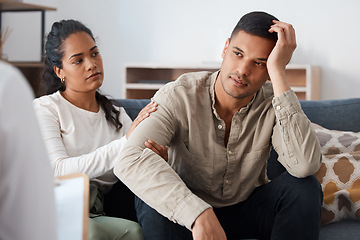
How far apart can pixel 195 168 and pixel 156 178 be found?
0.27 metres

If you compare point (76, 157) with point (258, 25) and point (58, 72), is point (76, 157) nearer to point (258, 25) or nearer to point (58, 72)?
point (58, 72)

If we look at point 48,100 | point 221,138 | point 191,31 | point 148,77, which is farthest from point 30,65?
point 221,138

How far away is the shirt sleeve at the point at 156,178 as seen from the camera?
4.54ft

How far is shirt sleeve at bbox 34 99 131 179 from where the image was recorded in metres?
1.72

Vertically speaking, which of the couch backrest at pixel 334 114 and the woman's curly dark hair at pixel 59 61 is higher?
the woman's curly dark hair at pixel 59 61

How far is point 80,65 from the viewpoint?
1961 millimetres

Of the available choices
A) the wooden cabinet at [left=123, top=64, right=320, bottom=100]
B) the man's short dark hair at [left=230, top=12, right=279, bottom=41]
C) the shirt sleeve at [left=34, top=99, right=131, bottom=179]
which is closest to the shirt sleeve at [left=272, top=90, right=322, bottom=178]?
the man's short dark hair at [left=230, top=12, right=279, bottom=41]

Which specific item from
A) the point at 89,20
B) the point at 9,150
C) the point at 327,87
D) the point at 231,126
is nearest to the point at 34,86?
the point at 89,20

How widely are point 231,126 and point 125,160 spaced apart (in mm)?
400

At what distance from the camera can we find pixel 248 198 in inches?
68.0

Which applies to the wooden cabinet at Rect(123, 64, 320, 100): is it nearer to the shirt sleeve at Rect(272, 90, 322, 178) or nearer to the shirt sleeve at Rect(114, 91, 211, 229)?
the shirt sleeve at Rect(272, 90, 322, 178)

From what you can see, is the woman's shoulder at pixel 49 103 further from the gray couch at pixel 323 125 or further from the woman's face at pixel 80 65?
the gray couch at pixel 323 125

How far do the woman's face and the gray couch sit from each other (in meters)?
0.17

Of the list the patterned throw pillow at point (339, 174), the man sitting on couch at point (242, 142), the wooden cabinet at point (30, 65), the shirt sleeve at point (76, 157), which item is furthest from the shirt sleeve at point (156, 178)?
the wooden cabinet at point (30, 65)
